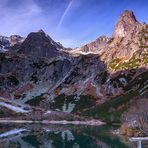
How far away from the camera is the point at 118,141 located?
11875 centimetres

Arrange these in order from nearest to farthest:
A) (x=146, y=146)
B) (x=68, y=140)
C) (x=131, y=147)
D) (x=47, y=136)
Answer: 1. (x=146, y=146)
2. (x=131, y=147)
3. (x=68, y=140)
4. (x=47, y=136)

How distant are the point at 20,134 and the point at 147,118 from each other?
2019 inches

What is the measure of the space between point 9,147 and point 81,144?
2340cm

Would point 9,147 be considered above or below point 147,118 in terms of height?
below

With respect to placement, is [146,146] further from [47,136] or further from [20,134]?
[20,134]

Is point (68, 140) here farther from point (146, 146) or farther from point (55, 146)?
point (146, 146)

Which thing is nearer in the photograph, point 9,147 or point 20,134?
point 9,147

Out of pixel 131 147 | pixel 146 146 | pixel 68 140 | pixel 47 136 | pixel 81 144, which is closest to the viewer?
pixel 146 146

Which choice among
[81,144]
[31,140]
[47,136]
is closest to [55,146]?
[81,144]

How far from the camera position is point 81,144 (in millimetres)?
118062

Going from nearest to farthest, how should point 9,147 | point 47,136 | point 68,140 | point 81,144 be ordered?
point 9,147 < point 81,144 < point 68,140 < point 47,136

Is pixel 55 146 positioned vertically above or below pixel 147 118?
below

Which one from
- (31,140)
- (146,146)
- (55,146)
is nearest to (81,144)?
(55,146)

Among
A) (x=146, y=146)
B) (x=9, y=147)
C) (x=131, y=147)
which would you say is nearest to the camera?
(x=146, y=146)
